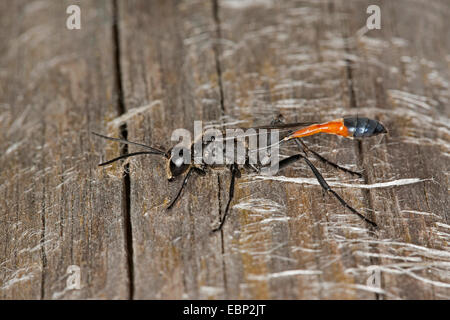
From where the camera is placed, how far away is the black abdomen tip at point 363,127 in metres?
3.88

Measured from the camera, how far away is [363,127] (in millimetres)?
3893

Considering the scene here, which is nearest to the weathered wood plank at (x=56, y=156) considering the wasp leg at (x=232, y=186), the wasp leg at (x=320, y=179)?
the wasp leg at (x=232, y=186)

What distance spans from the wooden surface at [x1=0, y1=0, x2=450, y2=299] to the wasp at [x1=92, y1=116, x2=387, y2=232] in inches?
2.6

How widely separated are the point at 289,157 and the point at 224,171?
479 millimetres

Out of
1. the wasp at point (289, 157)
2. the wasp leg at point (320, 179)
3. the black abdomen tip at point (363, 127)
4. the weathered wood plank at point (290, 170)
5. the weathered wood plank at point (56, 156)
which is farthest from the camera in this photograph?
the black abdomen tip at point (363, 127)

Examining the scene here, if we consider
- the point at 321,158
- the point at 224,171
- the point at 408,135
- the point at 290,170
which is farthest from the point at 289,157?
the point at 408,135

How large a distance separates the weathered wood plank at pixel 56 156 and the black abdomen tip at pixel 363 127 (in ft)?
5.69

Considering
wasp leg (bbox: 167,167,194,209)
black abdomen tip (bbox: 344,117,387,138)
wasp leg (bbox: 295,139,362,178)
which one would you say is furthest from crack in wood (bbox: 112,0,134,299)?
black abdomen tip (bbox: 344,117,387,138)

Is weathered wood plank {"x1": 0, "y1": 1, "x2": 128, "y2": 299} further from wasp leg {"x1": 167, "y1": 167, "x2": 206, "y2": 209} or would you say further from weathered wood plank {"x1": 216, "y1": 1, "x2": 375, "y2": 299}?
weathered wood plank {"x1": 216, "y1": 1, "x2": 375, "y2": 299}

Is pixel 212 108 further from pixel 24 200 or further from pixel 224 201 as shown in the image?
pixel 24 200

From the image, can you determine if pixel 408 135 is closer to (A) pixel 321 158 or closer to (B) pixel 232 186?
(A) pixel 321 158

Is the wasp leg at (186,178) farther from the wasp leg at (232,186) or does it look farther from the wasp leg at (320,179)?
the wasp leg at (320,179)

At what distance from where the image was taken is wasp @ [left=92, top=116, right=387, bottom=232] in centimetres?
370

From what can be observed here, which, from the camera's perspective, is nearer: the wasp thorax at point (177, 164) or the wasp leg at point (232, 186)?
the wasp leg at point (232, 186)
